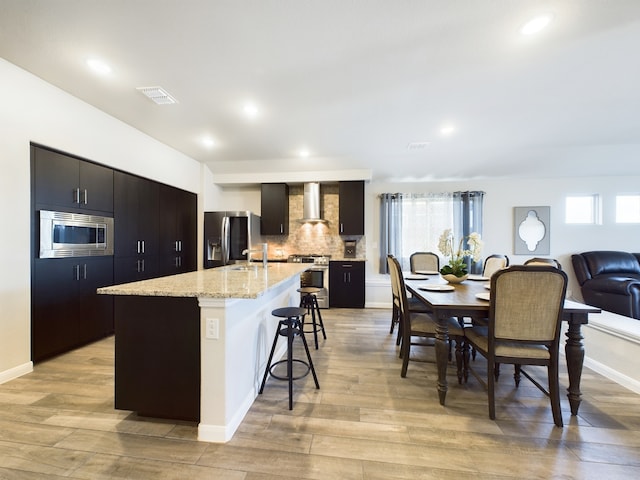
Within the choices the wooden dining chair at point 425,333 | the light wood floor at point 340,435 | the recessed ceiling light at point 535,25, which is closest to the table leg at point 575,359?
the light wood floor at point 340,435

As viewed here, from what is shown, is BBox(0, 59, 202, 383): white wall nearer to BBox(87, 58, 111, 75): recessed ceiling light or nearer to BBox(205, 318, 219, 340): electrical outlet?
BBox(87, 58, 111, 75): recessed ceiling light

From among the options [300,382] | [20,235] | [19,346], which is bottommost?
[300,382]

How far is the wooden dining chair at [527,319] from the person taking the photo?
167 centimetres

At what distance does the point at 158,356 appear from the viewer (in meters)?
1.67

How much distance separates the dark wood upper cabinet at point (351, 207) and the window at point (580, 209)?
3939 millimetres

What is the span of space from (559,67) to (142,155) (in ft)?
15.4

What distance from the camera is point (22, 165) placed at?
7.66ft

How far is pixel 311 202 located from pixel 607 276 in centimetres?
522

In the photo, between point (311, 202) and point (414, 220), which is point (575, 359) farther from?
point (311, 202)

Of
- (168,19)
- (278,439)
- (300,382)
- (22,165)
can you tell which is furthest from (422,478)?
(22,165)

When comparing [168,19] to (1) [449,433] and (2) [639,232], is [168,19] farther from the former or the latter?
(2) [639,232]

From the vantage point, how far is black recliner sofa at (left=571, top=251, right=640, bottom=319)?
382cm

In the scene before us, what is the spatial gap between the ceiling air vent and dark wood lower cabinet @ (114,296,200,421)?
2074mm

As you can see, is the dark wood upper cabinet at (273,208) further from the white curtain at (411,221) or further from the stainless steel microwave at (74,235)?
the stainless steel microwave at (74,235)
